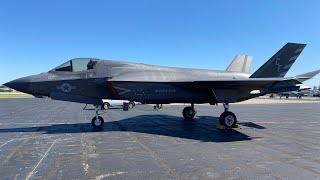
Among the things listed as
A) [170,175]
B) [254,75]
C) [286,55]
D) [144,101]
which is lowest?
[170,175]

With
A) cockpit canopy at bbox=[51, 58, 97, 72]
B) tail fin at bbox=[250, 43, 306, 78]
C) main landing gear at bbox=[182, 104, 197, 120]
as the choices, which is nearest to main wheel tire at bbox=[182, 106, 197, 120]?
main landing gear at bbox=[182, 104, 197, 120]

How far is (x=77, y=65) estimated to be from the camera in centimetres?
1548

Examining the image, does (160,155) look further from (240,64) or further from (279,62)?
(240,64)

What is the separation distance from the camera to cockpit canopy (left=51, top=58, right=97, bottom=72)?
50.4ft

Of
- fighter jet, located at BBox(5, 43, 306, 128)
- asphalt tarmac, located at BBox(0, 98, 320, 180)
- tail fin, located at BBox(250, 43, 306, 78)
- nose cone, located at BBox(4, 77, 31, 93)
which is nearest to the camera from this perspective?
asphalt tarmac, located at BBox(0, 98, 320, 180)

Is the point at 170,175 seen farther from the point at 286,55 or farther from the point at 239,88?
the point at 286,55

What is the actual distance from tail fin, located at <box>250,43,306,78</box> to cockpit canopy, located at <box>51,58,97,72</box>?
9.02m

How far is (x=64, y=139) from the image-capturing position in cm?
1230

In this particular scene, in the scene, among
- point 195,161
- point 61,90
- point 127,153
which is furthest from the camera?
point 61,90

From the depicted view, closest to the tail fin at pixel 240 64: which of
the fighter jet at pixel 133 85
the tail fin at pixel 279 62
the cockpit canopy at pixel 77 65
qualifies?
the tail fin at pixel 279 62

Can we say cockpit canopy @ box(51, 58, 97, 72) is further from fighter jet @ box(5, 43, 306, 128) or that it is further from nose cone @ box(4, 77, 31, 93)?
nose cone @ box(4, 77, 31, 93)

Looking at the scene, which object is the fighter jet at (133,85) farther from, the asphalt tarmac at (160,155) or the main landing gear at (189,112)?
the main landing gear at (189,112)

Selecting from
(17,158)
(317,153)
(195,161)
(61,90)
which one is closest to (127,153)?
(195,161)

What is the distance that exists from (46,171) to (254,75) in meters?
13.5
